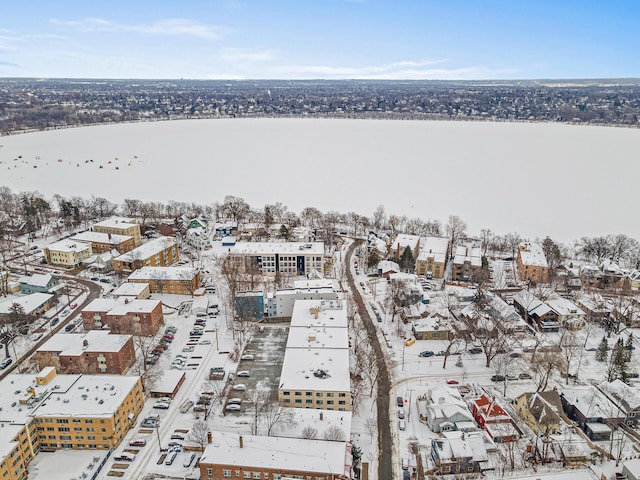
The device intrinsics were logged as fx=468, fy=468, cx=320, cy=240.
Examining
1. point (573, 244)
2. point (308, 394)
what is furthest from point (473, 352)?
point (573, 244)

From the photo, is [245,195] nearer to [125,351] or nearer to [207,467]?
[125,351]

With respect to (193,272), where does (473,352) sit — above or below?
below

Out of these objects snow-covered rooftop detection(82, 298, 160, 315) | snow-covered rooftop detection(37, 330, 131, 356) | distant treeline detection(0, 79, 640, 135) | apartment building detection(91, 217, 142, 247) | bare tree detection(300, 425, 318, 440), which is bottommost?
bare tree detection(300, 425, 318, 440)

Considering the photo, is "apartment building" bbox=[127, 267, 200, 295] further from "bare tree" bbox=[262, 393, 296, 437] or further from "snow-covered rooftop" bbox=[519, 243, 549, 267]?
"snow-covered rooftop" bbox=[519, 243, 549, 267]

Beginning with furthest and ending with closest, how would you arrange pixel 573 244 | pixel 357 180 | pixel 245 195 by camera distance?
pixel 357 180
pixel 245 195
pixel 573 244

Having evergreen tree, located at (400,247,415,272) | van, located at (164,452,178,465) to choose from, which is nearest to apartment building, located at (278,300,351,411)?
van, located at (164,452,178,465)

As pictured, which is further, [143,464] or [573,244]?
[573,244]
